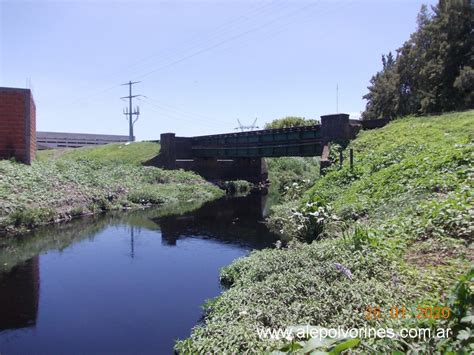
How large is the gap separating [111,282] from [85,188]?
1559 cm

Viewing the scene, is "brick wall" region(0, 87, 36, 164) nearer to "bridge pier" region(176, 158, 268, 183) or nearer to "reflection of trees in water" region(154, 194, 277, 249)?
"reflection of trees in water" region(154, 194, 277, 249)

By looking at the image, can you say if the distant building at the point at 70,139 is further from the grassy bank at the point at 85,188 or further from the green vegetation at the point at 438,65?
the green vegetation at the point at 438,65

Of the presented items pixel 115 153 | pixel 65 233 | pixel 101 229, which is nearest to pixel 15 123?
pixel 101 229

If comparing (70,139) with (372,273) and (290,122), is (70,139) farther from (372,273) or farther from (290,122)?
(372,273)

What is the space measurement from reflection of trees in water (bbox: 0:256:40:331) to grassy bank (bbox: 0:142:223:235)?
5846 millimetres

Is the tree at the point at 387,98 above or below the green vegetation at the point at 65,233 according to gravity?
above

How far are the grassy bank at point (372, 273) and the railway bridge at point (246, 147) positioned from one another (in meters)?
11.8

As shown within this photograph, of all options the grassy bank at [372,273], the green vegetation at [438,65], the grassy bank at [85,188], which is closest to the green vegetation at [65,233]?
the grassy bank at [85,188]

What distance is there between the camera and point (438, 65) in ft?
91.4

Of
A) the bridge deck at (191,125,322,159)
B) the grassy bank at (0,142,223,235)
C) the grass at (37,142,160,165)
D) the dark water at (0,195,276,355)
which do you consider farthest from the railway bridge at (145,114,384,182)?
the dark water at (0,195,276,355)

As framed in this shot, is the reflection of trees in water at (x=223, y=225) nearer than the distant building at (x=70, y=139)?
Yes

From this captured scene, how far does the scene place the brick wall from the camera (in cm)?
2291

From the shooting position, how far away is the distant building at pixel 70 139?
81812 mm

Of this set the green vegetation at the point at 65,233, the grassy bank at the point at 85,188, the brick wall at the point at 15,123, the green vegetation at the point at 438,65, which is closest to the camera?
the green vegetation at the point at 65,233
